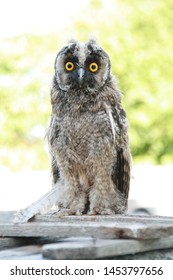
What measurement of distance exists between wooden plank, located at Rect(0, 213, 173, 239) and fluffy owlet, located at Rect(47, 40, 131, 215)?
80 centimetres

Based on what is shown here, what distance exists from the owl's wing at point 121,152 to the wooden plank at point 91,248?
4.88 feet

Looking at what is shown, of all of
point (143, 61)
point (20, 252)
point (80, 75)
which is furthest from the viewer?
point (143, 61)

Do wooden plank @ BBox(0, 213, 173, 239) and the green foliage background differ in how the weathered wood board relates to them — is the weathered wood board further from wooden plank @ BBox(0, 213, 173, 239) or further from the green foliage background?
the green foliage background

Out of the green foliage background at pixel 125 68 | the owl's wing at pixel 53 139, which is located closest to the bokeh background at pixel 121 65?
the green foliage background at pixel 125 68

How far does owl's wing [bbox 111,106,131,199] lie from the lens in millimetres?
4548

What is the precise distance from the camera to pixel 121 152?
4.58m

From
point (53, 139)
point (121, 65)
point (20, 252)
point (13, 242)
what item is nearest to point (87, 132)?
point (53, 139)

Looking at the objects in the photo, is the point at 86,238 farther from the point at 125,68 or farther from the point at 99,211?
the point at 125,68

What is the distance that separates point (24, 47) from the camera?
13.0 meters

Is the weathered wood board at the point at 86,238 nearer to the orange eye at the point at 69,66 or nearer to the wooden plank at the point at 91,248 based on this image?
the wooden plank at the point at 91,248

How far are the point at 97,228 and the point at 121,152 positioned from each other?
5.02 feet

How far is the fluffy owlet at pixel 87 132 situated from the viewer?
4.40 m
